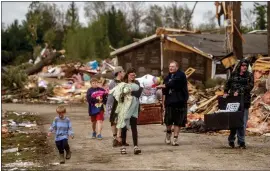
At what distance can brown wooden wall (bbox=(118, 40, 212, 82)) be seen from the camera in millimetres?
27359

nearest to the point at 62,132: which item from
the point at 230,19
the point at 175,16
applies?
the point at 230,19

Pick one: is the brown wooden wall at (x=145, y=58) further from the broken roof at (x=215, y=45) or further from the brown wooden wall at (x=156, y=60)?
the broken roof at (x=215, y=45)

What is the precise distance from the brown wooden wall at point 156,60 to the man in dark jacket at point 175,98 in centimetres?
1565

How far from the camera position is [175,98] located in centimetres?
1134

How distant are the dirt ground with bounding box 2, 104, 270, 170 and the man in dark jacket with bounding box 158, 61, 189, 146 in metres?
0.54

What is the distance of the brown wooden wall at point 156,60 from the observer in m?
27.4

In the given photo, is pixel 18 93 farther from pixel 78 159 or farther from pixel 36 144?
pixel 78 159

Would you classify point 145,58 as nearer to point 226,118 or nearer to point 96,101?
point 96,101

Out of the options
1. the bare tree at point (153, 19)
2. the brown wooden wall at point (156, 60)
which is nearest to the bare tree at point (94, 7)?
the bare tree at point (153, 19)

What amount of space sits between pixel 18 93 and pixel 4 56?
31010 millimetres

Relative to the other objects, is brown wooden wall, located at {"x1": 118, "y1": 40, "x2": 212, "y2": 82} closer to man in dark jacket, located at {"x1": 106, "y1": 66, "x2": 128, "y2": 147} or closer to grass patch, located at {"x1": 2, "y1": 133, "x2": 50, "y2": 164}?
grass patch, located at {"x1": 2, "y1": 133, "x2": 50, "y2": 164}

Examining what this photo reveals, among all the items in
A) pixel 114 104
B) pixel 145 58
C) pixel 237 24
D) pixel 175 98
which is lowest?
pixel 114 104

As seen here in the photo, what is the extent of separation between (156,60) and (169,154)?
21.3 metres

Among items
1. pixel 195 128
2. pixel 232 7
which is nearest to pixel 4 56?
pixel 232 7
